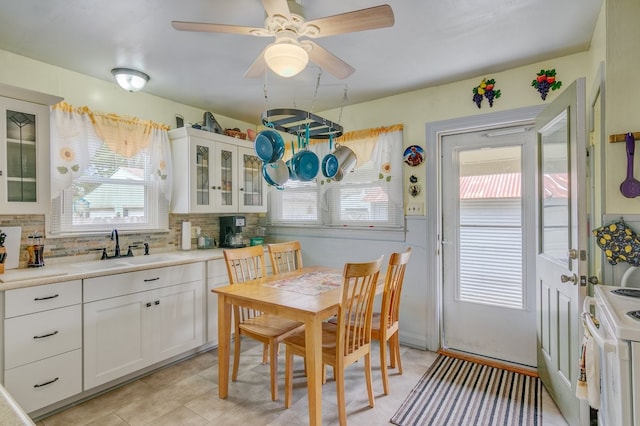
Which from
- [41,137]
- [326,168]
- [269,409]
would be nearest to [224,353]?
[269,409]

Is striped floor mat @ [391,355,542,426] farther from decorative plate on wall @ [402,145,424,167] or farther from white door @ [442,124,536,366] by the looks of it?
decorative plate on wall @ [402,145,424,167]

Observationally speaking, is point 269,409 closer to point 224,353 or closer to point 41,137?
point 224,353

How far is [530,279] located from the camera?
2.72 metres

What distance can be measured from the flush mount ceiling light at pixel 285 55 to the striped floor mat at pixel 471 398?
2.09 meters

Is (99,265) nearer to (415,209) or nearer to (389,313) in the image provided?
(389,313)

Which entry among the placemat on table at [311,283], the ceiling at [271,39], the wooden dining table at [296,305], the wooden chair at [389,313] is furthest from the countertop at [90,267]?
the wooden chair at [389,313]

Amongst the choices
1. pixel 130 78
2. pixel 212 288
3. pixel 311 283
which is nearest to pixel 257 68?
pixel 130 78

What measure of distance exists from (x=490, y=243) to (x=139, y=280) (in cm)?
286

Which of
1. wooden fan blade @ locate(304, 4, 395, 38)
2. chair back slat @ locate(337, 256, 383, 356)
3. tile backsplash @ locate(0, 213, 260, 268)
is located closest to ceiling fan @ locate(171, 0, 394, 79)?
wooden fan blade @ locate(304, 4, 395, 38)

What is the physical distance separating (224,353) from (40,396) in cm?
109

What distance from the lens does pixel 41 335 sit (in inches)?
81.0

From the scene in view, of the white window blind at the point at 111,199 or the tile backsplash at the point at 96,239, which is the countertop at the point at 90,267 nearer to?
the tile backsplash at the point at 96,239

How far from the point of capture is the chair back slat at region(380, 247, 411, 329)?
218 centimetres

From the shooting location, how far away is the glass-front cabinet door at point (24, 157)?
7.02 feet
